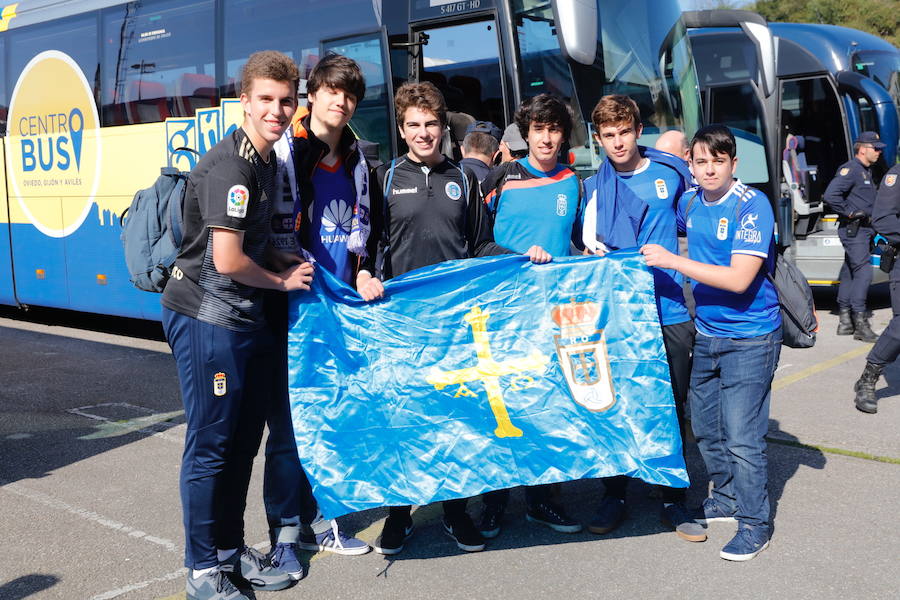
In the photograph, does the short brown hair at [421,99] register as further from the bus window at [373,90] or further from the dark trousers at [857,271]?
the dark trousers at [857,271]

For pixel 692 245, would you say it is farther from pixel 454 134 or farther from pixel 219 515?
pixel 454 134

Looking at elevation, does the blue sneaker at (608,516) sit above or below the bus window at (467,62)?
below

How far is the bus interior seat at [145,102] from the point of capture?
8797 millimetres

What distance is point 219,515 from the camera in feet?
11.6

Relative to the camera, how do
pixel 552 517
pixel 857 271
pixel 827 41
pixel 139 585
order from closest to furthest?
pixel 139 585 < pixel 552 517 < pixel 857 271 < pixel 827 41

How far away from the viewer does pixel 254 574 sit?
147 inches

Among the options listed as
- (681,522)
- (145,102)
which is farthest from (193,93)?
(681,522)

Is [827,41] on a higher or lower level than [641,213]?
higher

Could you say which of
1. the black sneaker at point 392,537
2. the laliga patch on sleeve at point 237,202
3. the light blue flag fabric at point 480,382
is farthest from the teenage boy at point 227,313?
the black sneaker at point 392,537

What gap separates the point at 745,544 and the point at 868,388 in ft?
9.87

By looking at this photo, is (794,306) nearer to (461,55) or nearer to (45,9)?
(461,55)

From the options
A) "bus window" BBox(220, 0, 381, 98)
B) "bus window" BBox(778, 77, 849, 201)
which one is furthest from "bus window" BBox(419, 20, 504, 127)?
"bus window" BBox(778, 77, 849, 201)

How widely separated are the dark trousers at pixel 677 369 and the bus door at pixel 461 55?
3.81 meters

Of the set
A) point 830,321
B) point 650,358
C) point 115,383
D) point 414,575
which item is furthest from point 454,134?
point 830,321
